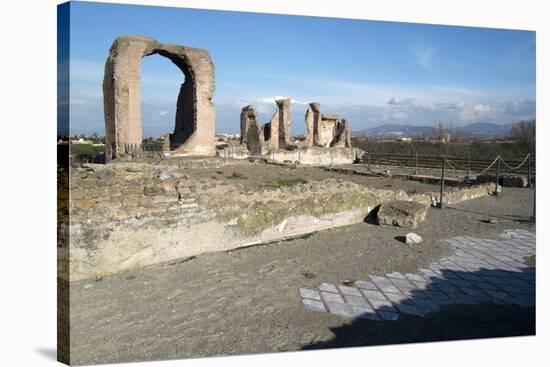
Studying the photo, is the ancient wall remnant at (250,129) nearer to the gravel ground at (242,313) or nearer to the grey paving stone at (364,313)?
the gravel ground at (242,313)

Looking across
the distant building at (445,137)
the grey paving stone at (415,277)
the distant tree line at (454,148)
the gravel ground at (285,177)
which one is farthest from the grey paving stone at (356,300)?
the distant building at (445,137)

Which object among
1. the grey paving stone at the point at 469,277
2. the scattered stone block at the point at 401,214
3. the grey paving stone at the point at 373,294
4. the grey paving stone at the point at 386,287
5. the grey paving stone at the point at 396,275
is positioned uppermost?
the scattered stone block at the point at 401,214

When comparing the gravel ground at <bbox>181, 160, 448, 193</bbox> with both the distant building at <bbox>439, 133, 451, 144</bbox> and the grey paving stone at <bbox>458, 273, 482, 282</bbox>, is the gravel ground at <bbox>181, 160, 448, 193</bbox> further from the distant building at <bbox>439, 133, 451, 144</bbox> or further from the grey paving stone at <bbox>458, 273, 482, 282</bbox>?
the distant building at <bbox>439, 133, 451, 144</bbox>

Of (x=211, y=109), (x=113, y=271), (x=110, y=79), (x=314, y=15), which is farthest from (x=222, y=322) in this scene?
(x=211, y=109)

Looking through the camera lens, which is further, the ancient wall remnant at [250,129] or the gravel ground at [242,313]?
the ancient wall remnant at [250,129]

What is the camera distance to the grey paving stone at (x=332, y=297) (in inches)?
169

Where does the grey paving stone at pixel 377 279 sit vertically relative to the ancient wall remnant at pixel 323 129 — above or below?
below

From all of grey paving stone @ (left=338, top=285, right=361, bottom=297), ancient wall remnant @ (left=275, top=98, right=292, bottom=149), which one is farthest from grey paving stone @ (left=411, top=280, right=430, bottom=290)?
ancient wall remnant @ (left=275, top=98, right=292, bottom=149)

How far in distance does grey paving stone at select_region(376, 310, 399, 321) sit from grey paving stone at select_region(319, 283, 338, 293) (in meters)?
0.62

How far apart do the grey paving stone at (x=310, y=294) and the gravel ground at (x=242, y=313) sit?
104 millimetres

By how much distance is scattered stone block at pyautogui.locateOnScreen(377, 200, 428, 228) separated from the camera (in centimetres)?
746

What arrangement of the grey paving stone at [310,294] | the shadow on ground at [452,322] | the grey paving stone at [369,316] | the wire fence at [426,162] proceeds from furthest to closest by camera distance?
the wire fence at [426,162], the grey paving stone at [310,294], the grey paving stone at [369,316], the shadow on ground at [452,322]

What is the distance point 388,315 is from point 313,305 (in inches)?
30.0

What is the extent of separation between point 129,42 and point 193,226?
45.3ft
